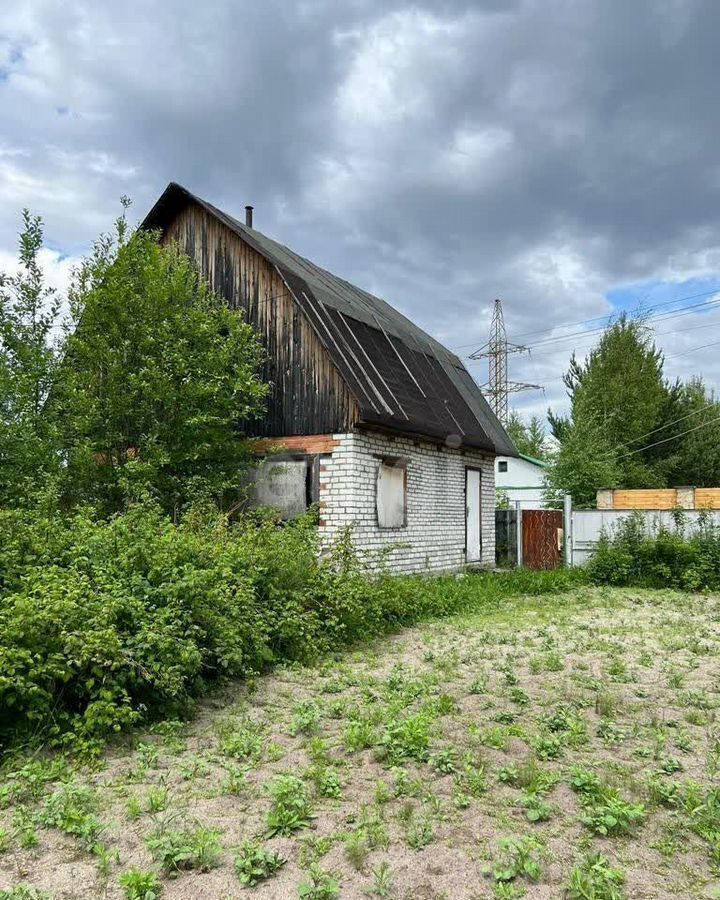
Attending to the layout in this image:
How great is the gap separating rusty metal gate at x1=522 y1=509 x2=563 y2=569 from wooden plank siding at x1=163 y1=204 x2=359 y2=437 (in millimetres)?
8298

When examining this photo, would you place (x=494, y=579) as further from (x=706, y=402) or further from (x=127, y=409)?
(x=706, y=402)

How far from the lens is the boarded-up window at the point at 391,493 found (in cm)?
1138

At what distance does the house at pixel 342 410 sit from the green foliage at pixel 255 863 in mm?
6142

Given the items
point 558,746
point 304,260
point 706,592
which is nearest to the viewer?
point 558,746

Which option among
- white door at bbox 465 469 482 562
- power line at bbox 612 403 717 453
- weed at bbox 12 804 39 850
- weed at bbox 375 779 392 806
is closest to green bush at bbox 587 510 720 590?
white door at bbox 465 469 482 562

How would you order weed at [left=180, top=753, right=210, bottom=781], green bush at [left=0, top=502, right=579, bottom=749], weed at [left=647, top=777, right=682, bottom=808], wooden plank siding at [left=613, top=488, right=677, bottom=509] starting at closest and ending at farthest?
weed at [left=647, top=777, right=682, bottom=808] < weed at [left=180, top=753, right=210, bottom=781] < green bush at [left=0, top=502, right=579, bottom=749] < wooden plank siding at [left=613, top=488, right=677, bottom=509]

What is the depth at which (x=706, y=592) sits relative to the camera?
13.1 metres

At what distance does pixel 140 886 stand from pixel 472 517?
12878 millimetres

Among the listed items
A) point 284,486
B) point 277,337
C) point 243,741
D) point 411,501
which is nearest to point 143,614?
point 243,741

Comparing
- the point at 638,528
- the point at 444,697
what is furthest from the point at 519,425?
the point at 444,697

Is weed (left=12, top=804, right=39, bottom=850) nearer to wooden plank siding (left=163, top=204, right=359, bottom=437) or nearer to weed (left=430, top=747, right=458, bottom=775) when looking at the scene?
weed (left=430, top=747, right=458, bottom=775)

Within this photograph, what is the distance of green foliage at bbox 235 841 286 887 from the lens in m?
2.98

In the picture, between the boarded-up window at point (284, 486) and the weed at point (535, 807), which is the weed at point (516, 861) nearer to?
the weed at point (535, 807)

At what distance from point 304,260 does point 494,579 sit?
794 centimetres
